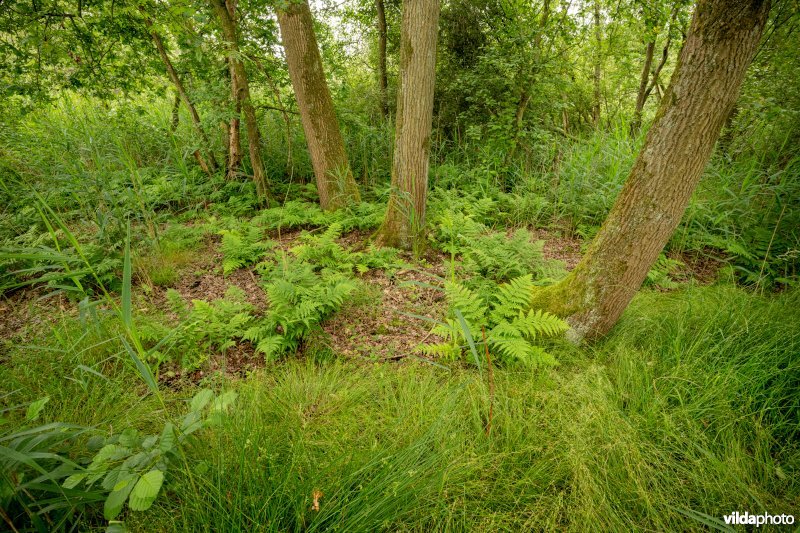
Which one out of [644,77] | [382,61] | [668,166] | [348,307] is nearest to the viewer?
[668,166]

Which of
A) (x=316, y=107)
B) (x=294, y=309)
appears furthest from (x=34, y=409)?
(x=316, y=107)

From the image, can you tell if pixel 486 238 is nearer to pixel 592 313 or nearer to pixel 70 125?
pixel 592 313

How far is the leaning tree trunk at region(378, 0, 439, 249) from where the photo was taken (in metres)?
3.40

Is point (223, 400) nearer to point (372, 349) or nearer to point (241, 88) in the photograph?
point (372, 349)

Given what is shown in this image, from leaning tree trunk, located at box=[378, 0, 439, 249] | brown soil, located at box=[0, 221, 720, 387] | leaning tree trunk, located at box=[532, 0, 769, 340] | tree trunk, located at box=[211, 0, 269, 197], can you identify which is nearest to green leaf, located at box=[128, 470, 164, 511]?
brown soil, located at box=[0, 221, 720, 387]

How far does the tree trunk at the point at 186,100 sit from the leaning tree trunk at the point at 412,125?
3.35 m

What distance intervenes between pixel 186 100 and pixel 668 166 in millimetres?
6491

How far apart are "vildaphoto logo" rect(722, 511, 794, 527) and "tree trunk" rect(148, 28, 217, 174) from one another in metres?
6.61

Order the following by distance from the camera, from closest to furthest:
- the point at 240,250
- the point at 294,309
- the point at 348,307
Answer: the point at 294,309, the point at 348,307, the point at 240,250

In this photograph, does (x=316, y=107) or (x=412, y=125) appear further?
(x=316, y=107)

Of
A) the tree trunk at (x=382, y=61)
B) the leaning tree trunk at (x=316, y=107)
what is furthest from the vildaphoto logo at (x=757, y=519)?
the tree trunk at (x=382, y=61)

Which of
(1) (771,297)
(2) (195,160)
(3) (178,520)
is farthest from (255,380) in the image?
(2) (195,160)

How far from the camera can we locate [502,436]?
1.85 meters

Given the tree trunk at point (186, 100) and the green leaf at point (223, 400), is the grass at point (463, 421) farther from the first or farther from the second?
the tree trunk at point (186, 100)
